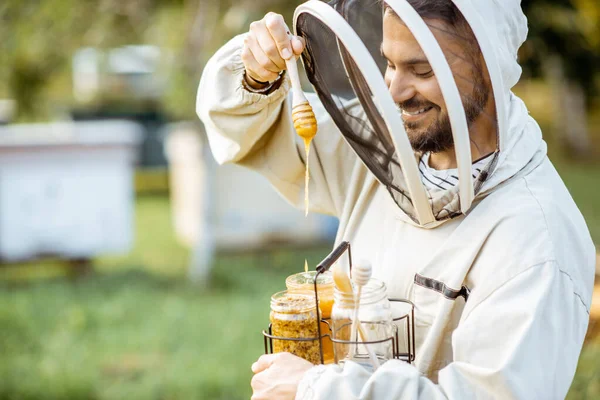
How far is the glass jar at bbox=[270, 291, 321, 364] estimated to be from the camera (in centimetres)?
178

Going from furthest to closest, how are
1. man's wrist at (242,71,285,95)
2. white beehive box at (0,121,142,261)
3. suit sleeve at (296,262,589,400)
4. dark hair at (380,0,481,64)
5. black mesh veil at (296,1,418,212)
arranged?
white beehive box at (0,121,142,261) < man's wrist at (242,71,285,95) < black mesh veil at (296,1,418,212) < dark hair at (380,0,481,64) < suit sleeve at (296,262,589,400)

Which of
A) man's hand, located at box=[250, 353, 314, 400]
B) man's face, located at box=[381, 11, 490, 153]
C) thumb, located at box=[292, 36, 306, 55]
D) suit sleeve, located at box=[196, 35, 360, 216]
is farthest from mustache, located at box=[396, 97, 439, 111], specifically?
man's hand, located at box=[250, 353, 314, 400]

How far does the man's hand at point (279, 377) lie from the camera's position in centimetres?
167

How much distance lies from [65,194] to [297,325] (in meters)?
6.14

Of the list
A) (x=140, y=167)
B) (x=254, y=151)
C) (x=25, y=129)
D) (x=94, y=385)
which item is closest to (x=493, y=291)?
(x=254, y=151)

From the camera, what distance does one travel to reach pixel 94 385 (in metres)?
4.95

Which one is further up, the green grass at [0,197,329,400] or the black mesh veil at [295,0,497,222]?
the black mesh veil at [295,0,497,222]

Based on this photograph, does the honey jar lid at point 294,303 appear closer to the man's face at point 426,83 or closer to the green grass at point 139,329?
the man's face at point 426,83

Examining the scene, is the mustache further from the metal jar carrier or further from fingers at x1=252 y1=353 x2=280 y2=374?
fingers at x1=252 y1=353 x2=280 y2=374

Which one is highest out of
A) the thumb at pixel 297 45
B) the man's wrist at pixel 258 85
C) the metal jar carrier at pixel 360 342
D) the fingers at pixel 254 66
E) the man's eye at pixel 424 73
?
the thumb at pixel 297 45

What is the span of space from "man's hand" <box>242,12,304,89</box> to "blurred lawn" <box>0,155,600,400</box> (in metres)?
2.83

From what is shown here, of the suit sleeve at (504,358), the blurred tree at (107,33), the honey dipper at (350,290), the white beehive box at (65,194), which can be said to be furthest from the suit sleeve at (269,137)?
the white beehive box at (65,194)

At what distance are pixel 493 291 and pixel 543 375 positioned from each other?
0.21m

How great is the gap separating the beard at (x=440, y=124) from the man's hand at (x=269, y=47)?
32 centimetres
